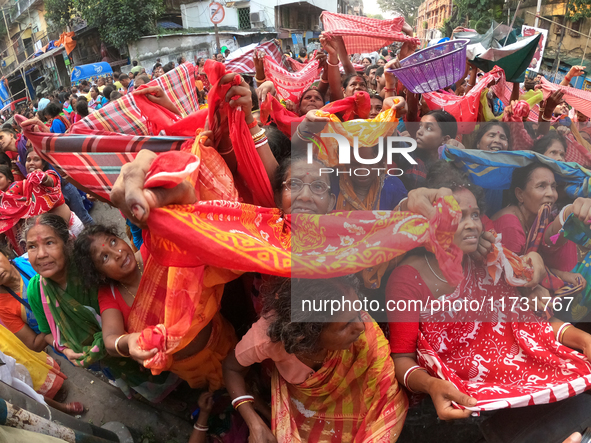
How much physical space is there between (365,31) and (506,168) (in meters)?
2.58

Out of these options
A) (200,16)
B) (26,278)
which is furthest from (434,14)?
(26,278)

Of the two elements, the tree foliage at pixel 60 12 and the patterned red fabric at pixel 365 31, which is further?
the tree foliage at pixel 60 12

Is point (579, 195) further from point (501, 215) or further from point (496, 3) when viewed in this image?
point (496, 3)

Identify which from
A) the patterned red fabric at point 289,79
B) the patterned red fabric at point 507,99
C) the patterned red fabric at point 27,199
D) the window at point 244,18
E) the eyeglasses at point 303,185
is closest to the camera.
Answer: the eyeglasses at point 303,185

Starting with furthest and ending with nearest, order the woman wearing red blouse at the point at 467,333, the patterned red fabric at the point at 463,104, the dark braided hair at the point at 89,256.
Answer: the patterned red fabric at the point at 463,104, the dark braided hair at the point at 89,256, the woman wearing red blouse at the point at 467,333

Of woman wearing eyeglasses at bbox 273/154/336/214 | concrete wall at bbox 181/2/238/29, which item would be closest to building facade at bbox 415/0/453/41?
concrete wall at bbox 181/2/238/29

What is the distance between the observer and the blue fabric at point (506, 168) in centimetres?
194

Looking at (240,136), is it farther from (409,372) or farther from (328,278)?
(409,372)

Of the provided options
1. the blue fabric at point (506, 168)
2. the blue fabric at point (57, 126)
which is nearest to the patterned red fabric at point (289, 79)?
the blue fabric at point (506, 168)

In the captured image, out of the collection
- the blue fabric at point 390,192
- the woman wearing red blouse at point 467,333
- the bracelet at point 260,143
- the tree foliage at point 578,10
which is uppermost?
the tree foliage at point 578,10

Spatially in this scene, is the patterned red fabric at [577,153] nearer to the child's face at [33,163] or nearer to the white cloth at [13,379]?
the white cloth at [13,379]

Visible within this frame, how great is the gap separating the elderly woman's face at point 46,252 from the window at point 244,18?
27.8 metres

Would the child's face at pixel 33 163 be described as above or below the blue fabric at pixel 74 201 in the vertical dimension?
above

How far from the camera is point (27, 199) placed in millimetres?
3162
